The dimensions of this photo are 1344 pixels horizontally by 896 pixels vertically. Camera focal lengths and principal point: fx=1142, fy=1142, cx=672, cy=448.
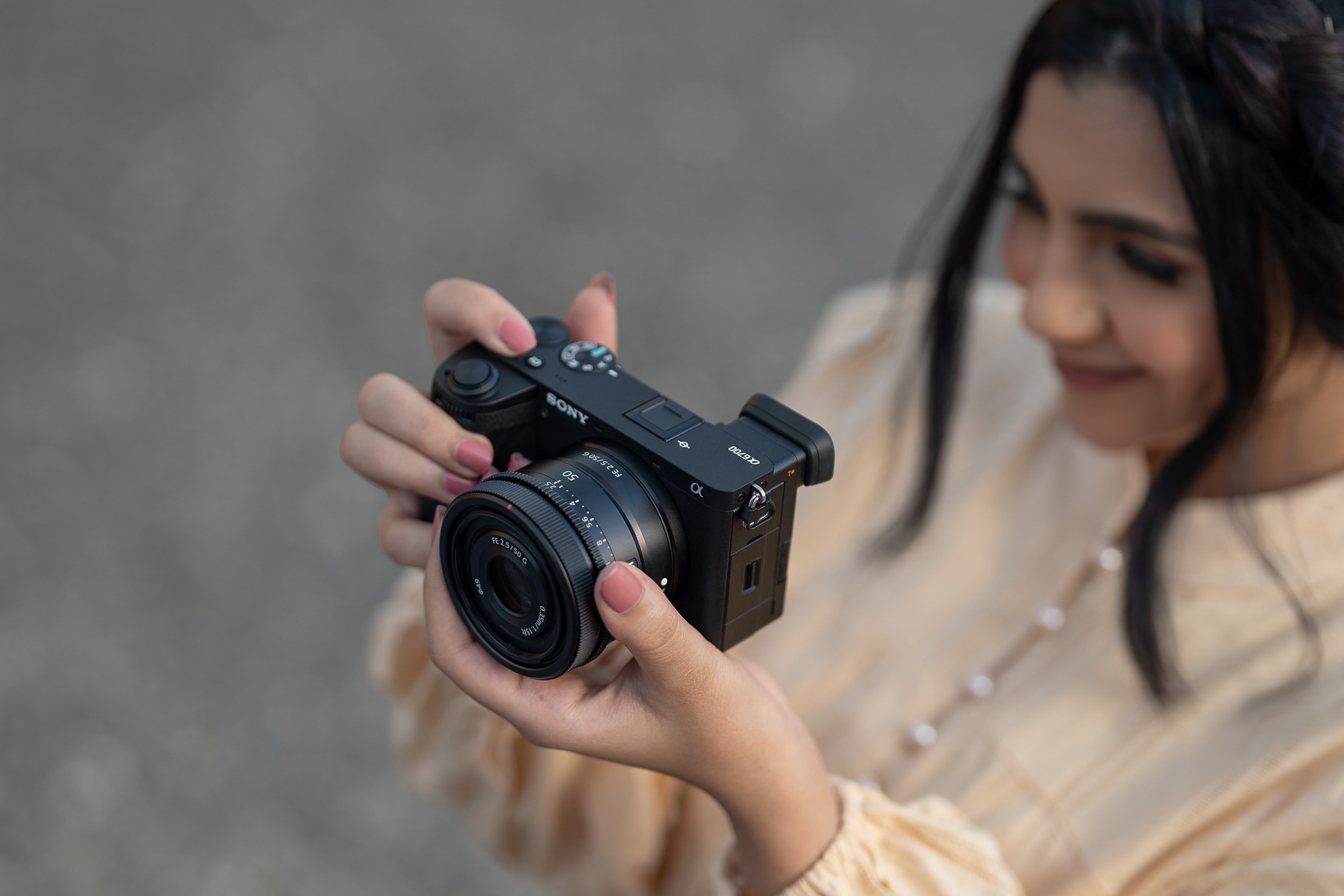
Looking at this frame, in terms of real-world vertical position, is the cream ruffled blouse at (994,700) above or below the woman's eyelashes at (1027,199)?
below

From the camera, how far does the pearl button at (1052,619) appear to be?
4.59 ft

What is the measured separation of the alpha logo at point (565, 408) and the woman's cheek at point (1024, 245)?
0.56m

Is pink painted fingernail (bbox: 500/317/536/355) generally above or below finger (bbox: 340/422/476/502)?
above

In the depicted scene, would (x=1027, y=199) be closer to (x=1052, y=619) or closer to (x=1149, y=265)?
(x=1149, y=265)

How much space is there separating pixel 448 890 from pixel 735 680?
5.40ft

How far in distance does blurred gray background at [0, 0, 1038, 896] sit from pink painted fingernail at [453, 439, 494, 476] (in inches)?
61.0

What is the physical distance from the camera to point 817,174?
11.6 ft

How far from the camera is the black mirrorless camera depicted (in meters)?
0.90

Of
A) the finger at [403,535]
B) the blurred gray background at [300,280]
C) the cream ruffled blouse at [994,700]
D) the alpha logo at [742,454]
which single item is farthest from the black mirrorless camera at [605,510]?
the blurred gray background at [300,280]

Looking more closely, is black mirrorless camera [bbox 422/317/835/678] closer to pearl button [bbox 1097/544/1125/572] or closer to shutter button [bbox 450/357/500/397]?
shutter button [bbox 450/357/500/397]

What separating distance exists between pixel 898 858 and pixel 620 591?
17.4 inches

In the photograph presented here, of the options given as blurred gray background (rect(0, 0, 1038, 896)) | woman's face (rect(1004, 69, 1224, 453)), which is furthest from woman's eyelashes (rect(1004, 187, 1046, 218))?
blurred gray background (rect(0, 0, 1038, 896))

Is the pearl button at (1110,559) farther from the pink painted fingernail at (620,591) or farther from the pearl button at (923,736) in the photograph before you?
the pink painted fingernail at (620,591)

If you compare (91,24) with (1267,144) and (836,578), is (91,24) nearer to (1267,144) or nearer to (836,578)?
(836,578)
